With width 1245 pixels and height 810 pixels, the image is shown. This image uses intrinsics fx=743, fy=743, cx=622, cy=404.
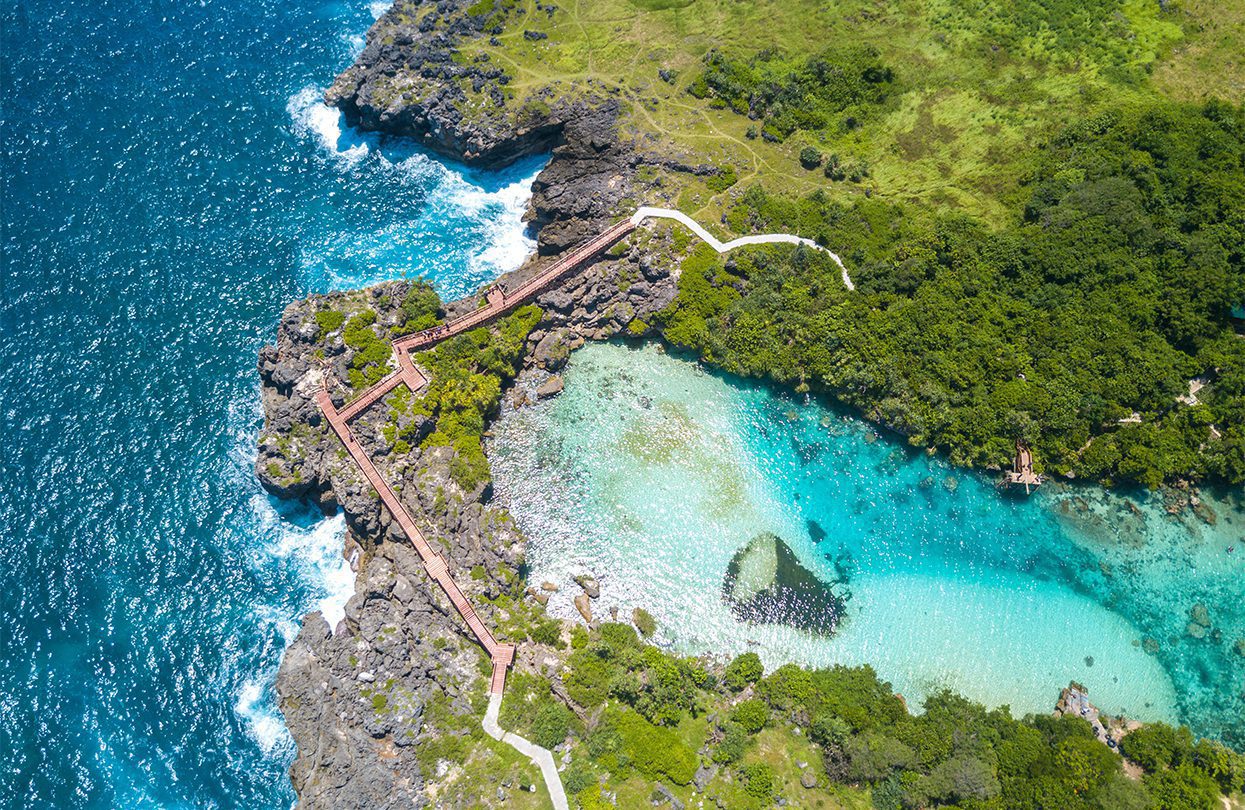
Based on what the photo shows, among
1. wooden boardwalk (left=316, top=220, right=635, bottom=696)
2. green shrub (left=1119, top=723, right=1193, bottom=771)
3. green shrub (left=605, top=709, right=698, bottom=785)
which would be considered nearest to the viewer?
green shrub (left=605, top=709, right=698, bottom=785)

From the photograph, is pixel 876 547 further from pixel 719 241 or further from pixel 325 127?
pixel 325 127

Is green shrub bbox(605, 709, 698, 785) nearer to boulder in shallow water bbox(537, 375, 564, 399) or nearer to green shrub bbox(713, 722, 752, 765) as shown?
green shrub bbox(713, 722, 752, 765)

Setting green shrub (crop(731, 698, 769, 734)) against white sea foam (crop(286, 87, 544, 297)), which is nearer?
green shrub (crop(731, 698, 769, 734))

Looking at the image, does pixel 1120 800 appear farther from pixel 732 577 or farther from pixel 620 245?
pixel 620 245

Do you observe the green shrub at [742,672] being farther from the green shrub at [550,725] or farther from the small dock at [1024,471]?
the small dock at [1024,471]

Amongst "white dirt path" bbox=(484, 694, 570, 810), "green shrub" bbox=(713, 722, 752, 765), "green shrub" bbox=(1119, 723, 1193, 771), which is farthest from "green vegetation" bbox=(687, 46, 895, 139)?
"white dirt path" bbox=(484, 694, 570, 810)

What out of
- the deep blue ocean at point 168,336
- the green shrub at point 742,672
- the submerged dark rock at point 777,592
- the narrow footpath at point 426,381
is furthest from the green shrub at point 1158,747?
the deep blue ocean at point 168,336

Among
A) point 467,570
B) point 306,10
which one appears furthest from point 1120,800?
point 306,10

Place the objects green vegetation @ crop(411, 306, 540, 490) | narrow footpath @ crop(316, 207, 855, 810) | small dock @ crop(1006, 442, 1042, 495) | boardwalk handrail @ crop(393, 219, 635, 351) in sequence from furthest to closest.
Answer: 1. boardwalk handrail @ crop(393, 219, 635, 351)
2. small dock @ crop(1006, 442, 1042, 495)
3. green vegetation @ crop(411, 306, 540, 490)
4. narrow footpath @ crop(316, 207, 855, 810)
